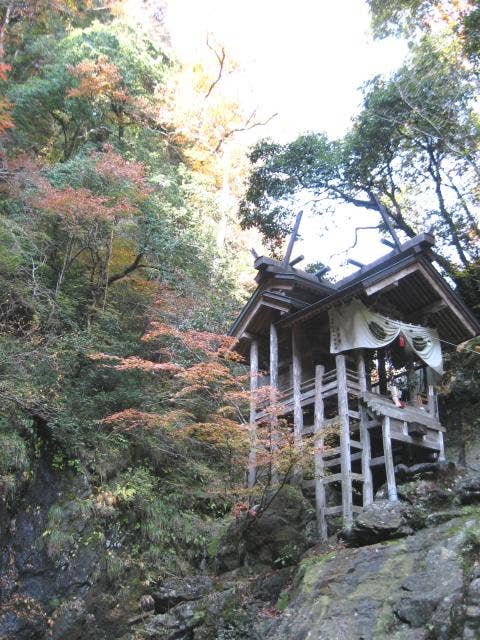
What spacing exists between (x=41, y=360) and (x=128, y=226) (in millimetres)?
5865

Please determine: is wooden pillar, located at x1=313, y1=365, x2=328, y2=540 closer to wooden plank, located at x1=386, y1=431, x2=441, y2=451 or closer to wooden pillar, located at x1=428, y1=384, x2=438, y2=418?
wooden plank, located at x1=386, y1=431, x2=441, y2=451

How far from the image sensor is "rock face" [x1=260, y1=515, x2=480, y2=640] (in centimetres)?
573

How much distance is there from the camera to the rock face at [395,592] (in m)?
5.73

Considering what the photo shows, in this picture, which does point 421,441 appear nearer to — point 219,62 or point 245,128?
point 245,128

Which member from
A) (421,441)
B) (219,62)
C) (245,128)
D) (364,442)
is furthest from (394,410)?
(219,62)

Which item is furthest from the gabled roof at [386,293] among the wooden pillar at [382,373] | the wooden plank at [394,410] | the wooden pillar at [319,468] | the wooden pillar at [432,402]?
the wooden plank at [394,410]

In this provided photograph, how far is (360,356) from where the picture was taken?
1153 centimetres

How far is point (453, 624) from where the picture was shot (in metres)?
5.51

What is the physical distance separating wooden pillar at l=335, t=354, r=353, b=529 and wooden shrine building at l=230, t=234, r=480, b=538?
19 mm

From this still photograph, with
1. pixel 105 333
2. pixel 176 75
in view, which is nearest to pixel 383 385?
pixel 105 333

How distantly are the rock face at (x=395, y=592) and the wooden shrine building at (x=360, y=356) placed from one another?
249cm

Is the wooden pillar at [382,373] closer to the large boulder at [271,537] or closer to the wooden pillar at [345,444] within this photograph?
the wooden pillar at [345,444]

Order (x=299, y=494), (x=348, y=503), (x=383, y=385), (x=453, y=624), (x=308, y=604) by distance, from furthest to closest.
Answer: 1. (x=383, y=385)
2. (x=299, y=494)
3. (x=348, y=503)
4. (x=308, y=604)
5. (x=453, y=624)

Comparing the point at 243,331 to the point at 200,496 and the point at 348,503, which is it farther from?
the point at 348,503
